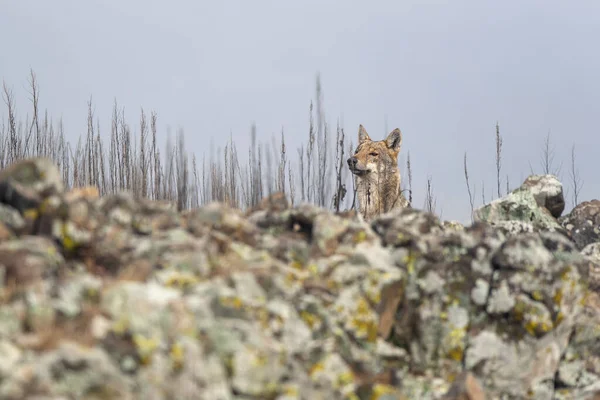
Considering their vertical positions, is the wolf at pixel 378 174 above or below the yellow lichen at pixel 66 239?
above

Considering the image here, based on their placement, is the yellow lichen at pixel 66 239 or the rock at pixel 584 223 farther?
the rock at pixel 584 223

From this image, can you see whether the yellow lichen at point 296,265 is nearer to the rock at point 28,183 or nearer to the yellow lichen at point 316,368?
the yellow lichen at point 316,368

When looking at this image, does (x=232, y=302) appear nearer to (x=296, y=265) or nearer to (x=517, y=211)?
(x=296, y=265)

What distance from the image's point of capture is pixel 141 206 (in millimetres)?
2131

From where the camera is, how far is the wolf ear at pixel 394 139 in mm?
8102

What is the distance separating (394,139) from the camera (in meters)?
8.14

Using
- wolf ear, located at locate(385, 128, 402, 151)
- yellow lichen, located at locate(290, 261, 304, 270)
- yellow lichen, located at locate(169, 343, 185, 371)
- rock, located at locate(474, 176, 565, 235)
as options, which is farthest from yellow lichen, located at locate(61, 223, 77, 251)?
wolf ear, located at locate(385, 128, 402, 151)

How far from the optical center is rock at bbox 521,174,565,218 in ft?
19.3

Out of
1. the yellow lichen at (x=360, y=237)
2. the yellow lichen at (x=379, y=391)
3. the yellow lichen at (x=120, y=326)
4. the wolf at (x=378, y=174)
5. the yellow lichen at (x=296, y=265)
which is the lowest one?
the yellow lichen at (x=379, y=391)

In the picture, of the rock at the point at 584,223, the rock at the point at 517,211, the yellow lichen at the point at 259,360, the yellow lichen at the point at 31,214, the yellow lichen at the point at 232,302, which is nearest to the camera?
the yellow lichen at the point at 259,360

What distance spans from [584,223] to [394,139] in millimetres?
Answer: 3003

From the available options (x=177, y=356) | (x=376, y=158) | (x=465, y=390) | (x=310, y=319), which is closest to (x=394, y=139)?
(x=376, y=158)

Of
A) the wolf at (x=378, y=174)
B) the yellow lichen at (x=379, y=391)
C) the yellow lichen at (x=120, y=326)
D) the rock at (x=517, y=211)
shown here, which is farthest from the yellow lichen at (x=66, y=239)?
the wolf at (x=378, y=174)

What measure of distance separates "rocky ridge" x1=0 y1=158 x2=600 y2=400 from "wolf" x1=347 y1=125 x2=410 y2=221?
5225 mm
